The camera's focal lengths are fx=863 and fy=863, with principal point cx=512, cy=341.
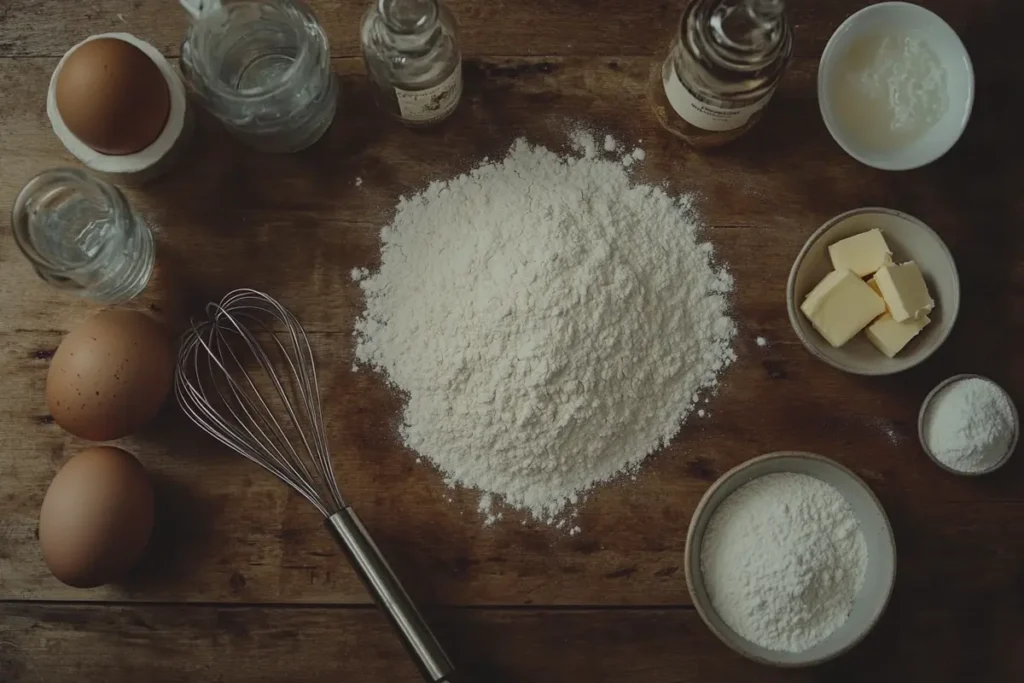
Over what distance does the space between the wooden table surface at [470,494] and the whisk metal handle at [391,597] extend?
88mm

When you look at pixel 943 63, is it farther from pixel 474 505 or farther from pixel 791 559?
pixel 474 505

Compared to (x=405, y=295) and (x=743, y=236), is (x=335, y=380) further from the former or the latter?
(x=743, y=236)

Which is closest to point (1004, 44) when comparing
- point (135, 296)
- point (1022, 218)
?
point (1022, 218)

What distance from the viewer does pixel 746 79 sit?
1.01m

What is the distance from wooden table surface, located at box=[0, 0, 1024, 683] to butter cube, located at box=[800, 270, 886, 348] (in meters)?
0.07

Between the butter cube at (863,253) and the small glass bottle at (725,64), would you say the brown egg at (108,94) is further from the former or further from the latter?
the butter cube at (863,253)

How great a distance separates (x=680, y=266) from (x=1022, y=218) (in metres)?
0.47

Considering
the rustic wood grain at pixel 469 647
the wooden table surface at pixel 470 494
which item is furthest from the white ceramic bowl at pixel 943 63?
the rustic wood grain at pixel 469 647

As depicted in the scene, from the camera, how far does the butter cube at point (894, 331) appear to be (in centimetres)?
107

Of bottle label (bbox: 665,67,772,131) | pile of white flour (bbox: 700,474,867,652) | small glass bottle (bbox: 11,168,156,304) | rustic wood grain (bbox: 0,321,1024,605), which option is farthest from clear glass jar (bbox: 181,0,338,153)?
pile of white flour (bbox: 700,474,867,652)

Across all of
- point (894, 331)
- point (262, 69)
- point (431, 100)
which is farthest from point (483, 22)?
point (894, 331)

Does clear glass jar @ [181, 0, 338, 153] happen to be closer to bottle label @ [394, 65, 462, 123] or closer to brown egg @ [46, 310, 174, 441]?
bottle label @ [394, 65, 462, 123]

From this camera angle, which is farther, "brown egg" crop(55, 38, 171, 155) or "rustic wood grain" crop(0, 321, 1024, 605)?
"rustic wood grain" crop(0, 321, 1024, 605)

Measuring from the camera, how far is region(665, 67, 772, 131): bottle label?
3.42 feet
